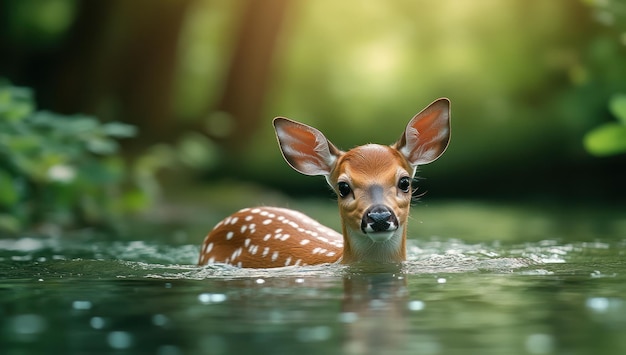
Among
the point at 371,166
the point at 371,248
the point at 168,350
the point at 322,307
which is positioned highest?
the point at 371,166

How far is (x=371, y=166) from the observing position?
7.66 m

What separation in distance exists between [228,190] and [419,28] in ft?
26.4

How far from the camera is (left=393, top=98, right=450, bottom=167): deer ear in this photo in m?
8.09

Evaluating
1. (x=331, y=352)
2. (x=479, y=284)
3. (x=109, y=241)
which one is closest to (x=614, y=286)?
(x=479, y=284)

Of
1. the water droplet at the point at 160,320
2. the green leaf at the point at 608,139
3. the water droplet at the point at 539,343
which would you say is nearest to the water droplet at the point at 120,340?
the water droplet at the point at 160,320

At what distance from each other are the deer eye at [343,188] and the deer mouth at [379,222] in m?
0.43

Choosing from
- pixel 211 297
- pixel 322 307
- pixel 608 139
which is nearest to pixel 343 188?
pixel 211 297

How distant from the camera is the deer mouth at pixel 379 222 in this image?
714 cm

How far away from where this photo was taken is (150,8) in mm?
18109

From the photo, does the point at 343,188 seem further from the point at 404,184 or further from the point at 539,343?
the point at 539,343

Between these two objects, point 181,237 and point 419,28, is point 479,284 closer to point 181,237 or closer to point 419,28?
point 181,237

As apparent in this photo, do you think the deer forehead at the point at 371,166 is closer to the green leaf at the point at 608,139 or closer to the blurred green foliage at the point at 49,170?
the green leaf at the point at 608,139

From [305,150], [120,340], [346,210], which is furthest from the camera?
[305,150]

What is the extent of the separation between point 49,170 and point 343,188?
6097 millimetres
